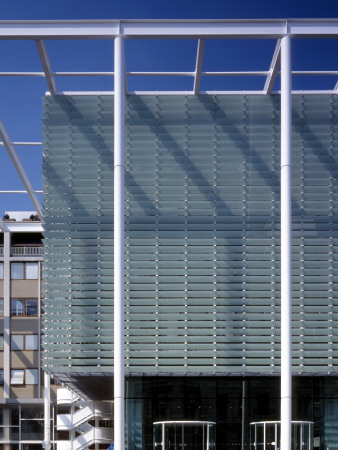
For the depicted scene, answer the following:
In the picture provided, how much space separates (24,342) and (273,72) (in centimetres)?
3831

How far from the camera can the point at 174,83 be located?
2319cm

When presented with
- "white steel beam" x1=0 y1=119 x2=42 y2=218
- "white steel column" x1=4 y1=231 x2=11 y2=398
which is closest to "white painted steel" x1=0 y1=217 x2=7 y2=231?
"white steel beam" x1=0 y1=119 x2=42 y2=218

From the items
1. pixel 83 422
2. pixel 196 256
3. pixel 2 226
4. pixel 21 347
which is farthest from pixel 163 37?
pixel 21 347

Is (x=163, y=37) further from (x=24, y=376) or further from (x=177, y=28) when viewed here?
(x=24, y=376)

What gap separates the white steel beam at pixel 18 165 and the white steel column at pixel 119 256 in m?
6.20

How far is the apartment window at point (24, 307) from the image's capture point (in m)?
56.4

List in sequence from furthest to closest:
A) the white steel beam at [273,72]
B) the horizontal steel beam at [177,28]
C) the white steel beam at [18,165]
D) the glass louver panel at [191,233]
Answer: the white steel beam at [18,165] < the glass louver panel at [191,233] < the white steel beam at [273,72] < the horizontal steel beam at [177,28]

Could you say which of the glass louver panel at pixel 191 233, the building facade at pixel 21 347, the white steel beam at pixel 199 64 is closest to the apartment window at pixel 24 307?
the building facade at pixel 21 347

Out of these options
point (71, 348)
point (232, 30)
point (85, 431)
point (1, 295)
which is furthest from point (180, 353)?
point (1, 295)

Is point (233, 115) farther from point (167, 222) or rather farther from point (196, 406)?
point (196, 406)

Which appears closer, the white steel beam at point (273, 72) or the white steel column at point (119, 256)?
the white steel column at point (119, 256)

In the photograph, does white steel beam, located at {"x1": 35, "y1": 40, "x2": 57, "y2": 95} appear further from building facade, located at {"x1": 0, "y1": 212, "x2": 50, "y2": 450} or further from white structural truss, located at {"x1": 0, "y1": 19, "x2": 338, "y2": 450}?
building facade, located at {"x1": 0, "y1": 212, "x2": 50, "y2": 450}

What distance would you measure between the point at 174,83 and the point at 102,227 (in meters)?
4.57

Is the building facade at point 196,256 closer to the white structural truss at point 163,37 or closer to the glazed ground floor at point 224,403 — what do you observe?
the glazed ground floor at point 224,403
